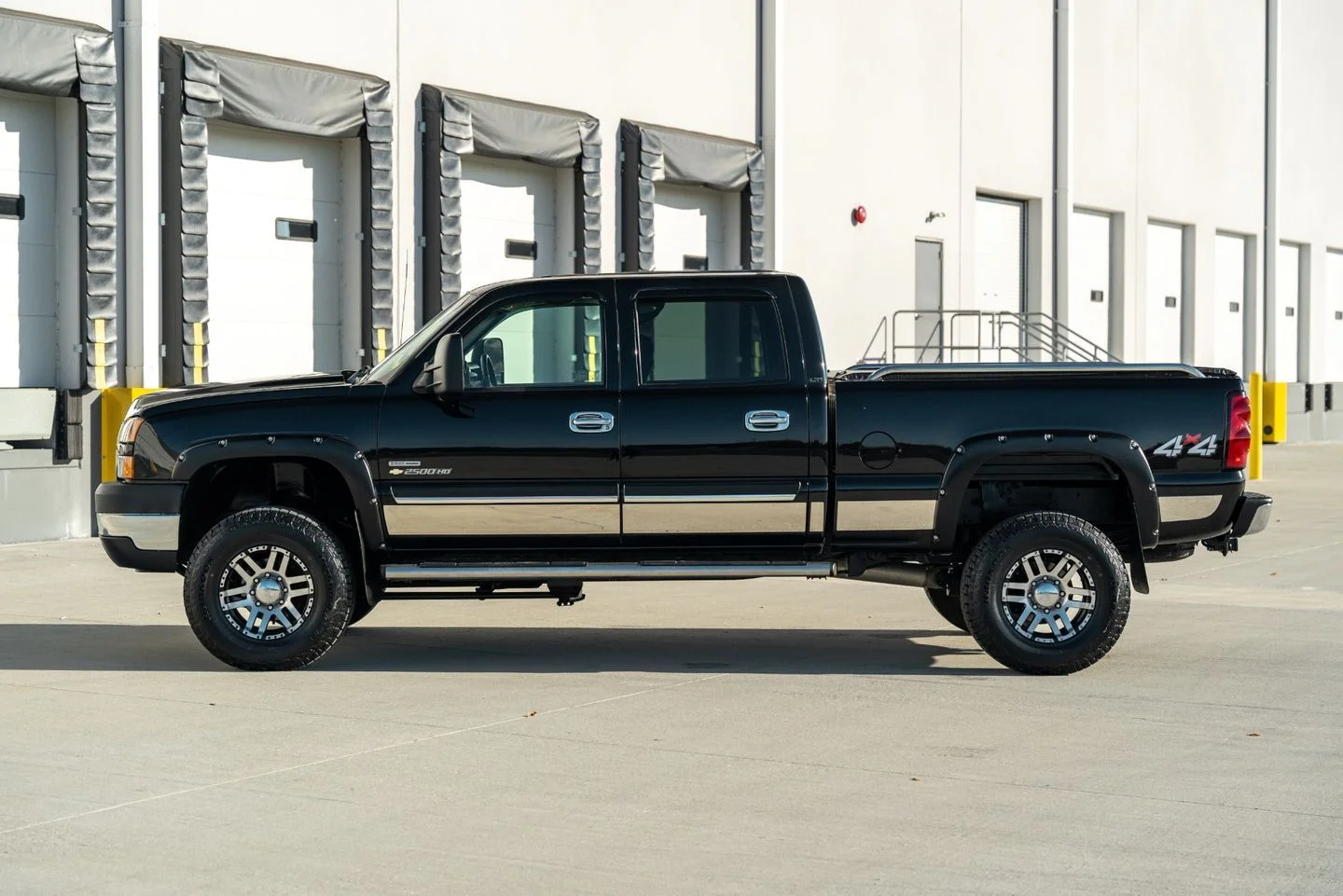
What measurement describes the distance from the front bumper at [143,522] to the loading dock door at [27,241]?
759 cm

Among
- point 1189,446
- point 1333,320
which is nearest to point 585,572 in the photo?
point 1189,446

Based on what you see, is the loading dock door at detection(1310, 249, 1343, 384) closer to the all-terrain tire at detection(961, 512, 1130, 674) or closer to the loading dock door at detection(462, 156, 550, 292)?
the loading dock door at detection(462, 156, 550, 292)

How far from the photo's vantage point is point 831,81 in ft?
85.5

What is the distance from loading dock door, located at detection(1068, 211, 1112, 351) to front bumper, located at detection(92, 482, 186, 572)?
23915 millimetres

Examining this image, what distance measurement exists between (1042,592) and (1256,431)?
911 inches

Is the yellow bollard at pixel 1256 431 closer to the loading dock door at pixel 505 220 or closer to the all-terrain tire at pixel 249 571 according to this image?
the loading dock door at pixel 505 220

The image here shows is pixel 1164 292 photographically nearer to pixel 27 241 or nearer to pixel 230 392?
pixel 27 241

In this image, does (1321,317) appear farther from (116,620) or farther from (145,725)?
(145,725)

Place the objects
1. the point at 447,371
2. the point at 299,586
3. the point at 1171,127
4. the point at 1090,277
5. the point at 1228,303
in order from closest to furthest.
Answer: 1. the point at 447,371
2. the point at 299,586
3. the point at 1090,277
4. the point at 1171,127
5. the point at 1228,303

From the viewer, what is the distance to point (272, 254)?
18906 millimetres

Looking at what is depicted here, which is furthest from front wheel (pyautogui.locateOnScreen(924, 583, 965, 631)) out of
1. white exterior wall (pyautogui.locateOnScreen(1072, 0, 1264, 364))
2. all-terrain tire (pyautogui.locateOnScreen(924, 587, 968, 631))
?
white exterior wall (pyautogui.locateOnScreen(1072, 0, 1264, 364))

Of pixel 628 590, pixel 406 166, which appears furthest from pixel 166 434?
pixel 406 166

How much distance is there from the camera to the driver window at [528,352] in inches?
387

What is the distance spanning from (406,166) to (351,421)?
10639 millimetres
